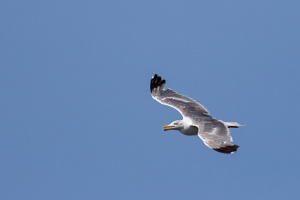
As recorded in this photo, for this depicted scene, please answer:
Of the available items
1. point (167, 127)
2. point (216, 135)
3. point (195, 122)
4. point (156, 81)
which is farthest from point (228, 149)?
point (156, 81)

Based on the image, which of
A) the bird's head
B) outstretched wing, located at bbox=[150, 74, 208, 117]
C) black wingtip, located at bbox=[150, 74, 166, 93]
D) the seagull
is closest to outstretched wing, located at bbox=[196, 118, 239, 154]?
the seagull

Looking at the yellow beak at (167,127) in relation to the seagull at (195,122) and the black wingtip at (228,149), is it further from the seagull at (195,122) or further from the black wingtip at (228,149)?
the black wingtip at (228,149)

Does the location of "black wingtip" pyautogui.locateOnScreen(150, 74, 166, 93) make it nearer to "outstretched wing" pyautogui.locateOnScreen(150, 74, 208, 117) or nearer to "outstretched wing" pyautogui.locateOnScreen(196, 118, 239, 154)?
"outstretched wing" pyautogui.locateOnScreen(150, 74, 208, 117)

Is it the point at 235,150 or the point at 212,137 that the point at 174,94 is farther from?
the point at 235,150

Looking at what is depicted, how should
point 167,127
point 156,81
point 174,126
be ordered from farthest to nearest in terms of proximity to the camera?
point 156,81 → point 167,127 → point 174,126

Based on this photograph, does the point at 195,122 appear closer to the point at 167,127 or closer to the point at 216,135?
the point at 167,127

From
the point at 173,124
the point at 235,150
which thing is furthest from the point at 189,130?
the point at 235,150

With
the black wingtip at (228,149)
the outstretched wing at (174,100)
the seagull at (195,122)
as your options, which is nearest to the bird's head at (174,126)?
the seagull at (195,122)

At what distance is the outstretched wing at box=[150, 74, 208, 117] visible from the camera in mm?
35562

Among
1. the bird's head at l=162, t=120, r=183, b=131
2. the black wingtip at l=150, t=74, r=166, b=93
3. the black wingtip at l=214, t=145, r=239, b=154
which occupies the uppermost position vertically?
the black wingtip at l=150, t=74, r=166, b=93

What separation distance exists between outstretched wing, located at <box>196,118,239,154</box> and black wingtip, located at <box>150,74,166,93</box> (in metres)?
5.55

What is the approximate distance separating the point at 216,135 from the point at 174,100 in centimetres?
727

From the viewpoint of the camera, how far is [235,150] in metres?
27.8

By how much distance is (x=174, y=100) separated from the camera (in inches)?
1470
